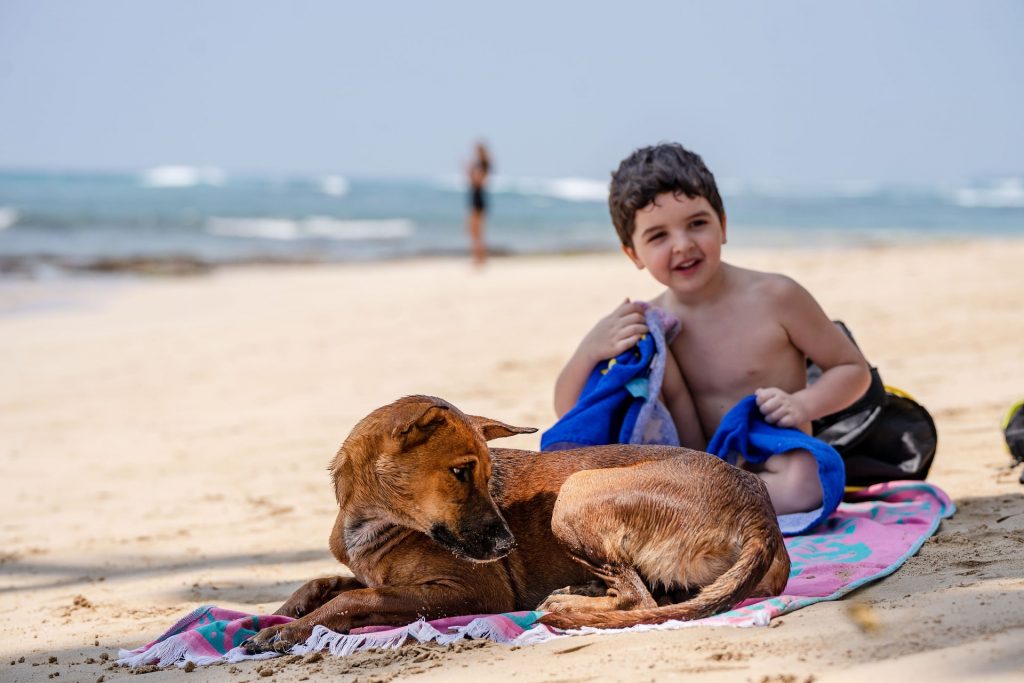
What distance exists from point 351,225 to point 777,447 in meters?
29.6

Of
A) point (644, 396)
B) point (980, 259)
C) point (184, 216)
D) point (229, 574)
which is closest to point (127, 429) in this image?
point (229, 574)

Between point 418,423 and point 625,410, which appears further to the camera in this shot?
point 625,410

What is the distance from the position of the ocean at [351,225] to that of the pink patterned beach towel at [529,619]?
50.5ft

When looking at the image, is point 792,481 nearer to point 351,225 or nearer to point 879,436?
point 879,436

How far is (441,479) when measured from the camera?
3.30m

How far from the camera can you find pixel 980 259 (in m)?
15.0

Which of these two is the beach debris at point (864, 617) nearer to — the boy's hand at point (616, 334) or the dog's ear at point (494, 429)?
the dog's ear at point (494, 429)

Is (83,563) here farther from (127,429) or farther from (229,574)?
(127,429)

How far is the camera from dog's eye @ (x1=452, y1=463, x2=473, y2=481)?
330 centimetres

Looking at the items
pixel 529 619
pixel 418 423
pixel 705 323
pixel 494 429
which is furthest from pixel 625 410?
pixel 418 423

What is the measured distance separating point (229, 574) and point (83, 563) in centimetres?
78

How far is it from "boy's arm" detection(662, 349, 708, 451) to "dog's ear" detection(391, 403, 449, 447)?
1.60 metres

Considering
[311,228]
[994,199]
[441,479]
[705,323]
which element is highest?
[994,199]

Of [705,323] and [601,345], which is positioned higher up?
[705,323]
